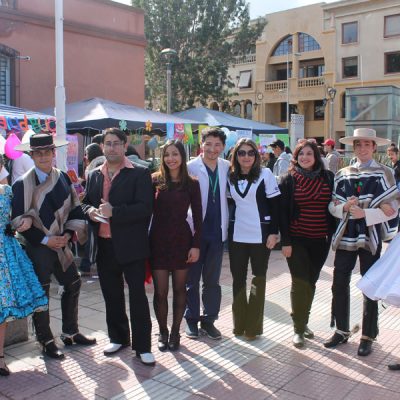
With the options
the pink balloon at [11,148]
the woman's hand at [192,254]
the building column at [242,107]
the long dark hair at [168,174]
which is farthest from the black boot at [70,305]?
the building column at [242,107]

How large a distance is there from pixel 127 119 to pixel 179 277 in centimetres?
593

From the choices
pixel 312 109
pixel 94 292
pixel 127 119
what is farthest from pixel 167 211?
pixel 312 109

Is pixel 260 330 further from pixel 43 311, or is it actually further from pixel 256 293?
pixel 43 311

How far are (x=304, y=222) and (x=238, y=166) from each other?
0.75 metres

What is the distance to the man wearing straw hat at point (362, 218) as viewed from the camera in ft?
13.3

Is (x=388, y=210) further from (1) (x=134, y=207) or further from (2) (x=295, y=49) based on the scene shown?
(2) (x=295, y=49)

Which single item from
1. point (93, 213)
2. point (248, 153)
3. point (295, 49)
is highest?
point (295, 49)

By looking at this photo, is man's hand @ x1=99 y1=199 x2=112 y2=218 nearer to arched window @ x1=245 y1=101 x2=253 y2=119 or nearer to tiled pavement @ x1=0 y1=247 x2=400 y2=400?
tiled pavement @ x1=0 y1=247 x2=400 y2=400

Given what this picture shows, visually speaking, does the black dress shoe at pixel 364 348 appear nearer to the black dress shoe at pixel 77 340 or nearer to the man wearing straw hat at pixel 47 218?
the black dress shoe at pixel 77 340

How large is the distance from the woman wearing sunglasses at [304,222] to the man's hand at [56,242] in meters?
1.81

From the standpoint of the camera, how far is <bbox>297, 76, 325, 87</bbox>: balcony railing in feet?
120

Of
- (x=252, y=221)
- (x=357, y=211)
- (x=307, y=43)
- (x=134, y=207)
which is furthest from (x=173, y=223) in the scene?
(x=307, y=43)

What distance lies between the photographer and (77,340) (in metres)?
4.32

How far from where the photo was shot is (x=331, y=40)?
35.6 meters
